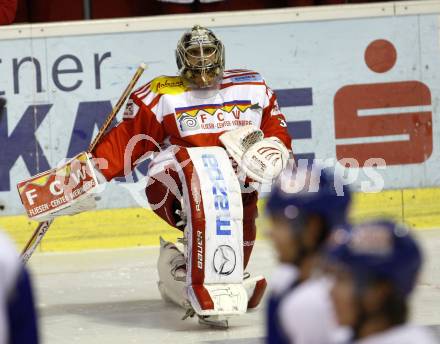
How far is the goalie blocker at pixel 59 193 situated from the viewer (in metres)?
5.32

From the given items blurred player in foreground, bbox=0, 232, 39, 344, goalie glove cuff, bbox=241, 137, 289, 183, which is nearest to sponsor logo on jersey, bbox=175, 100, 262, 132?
goalie glove cuff, bbox=241, 137, 289, 183

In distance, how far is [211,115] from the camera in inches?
210

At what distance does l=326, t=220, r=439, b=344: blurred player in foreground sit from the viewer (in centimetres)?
225

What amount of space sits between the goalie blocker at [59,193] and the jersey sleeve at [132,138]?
67 mm

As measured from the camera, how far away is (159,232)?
22.6ft

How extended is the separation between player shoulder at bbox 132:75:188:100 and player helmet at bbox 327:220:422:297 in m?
3.12

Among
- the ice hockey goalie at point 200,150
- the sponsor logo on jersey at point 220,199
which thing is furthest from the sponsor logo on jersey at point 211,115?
the sponsor logo on jersey at point 220,199

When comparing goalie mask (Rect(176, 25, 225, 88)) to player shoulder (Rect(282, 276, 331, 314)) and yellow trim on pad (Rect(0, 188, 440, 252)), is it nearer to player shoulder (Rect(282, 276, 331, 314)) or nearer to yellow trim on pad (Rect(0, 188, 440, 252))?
yellow trim on pad (Rect(0, 188, 440, 252))

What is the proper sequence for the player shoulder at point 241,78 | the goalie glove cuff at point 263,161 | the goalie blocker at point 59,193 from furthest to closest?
the player shoulder at point 241,78, the goalie blocker at point 59,193, the goalie glove cuff at point 263,161

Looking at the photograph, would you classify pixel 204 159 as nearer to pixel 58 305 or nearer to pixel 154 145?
pixel 154 145

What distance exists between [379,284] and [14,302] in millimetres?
622

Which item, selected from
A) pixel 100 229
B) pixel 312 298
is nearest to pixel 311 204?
pixel 312 298

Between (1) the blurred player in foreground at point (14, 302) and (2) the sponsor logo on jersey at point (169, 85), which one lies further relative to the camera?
(2) the sponsor logo on jersey at point (169, 85)

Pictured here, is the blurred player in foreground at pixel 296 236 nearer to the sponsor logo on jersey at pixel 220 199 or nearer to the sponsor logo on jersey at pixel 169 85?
the sponsor logo on jersey at pixel 220 199
